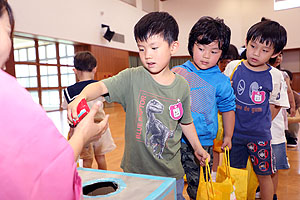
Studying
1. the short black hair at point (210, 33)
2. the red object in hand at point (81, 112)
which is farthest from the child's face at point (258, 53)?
the red object in hand at point (81, 112)

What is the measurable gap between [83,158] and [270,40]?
6.45 ft

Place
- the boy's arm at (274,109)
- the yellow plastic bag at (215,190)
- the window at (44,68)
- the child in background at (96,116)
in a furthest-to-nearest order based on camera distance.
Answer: the window at (44,68)
the child in background at (96,116)
the boy's arm at (274,109)
the yellow plastic bag at (215,190)

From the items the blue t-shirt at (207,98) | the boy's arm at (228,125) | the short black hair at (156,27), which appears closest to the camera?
the short black hair at (156,27)

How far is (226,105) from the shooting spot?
1562 millimetres

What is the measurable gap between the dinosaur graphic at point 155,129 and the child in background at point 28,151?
2.37ft

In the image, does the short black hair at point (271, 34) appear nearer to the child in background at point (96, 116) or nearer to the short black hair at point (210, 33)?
the short black hair at point (210, 33)

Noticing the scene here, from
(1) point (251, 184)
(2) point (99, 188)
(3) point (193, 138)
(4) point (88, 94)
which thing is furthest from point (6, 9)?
(1) point (251, 184)

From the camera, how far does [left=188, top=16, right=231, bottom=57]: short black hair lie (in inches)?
59.1

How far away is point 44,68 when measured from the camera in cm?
962

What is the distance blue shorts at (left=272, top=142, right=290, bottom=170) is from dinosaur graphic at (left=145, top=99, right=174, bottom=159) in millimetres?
1213

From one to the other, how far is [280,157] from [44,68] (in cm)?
965

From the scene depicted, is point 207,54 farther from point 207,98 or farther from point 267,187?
point 267,187

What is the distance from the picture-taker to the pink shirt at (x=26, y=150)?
0.41 metres

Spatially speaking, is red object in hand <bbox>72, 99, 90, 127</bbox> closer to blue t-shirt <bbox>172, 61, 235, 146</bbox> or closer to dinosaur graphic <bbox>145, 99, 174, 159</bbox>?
dinosaur graphic <bbox>145, 99, 174, 159</bbox>
